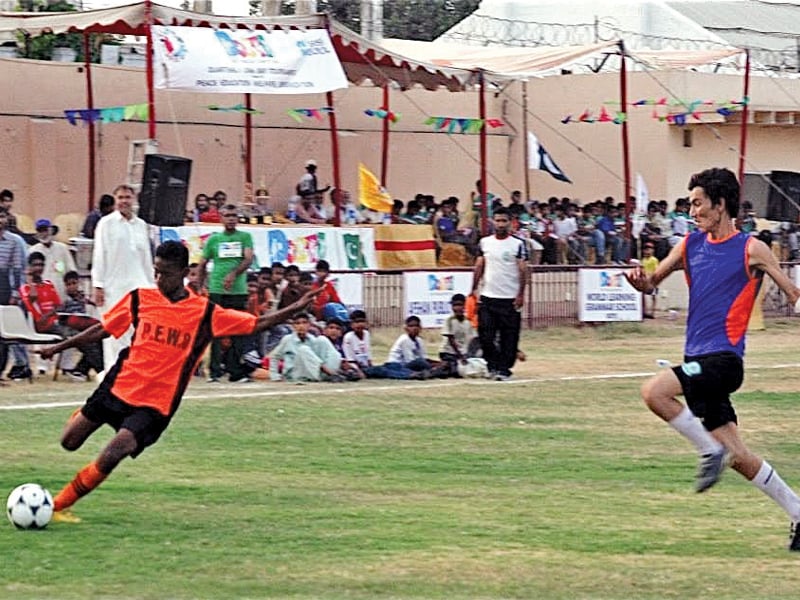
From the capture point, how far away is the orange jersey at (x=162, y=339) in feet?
29.2

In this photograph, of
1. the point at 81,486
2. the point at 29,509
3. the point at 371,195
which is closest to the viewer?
the point at 29,509

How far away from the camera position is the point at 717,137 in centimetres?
3547

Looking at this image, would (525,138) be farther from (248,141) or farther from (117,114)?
(117,114)

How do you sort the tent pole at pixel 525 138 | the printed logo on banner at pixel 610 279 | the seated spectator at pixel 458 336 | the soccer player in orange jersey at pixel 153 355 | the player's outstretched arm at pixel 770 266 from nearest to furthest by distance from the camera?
1. the player's outstretched arm at pixel 770 266
2. the soccer player in orange jersey at pixel 153 355
3. the seated spectator at pixel 458 336
4. the printed logo on banner at pixel 610 279
5. the tent pole at pixel 525 138

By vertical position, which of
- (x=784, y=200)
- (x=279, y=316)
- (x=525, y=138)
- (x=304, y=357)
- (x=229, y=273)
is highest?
(x=525, y=138)

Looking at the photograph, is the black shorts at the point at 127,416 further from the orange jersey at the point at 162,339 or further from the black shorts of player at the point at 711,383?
the black shorts of player at the point at 711,383

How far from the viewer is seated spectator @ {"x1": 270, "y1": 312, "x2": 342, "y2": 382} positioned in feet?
60.1

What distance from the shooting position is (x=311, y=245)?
25500 mm

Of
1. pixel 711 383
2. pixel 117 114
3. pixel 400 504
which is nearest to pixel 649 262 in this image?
pixel 117 114

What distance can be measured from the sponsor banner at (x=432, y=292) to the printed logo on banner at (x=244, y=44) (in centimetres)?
429

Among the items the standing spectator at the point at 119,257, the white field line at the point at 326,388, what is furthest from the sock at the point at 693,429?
the white field line at the point at 326,388

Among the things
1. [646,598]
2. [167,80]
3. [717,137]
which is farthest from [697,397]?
[717,137]

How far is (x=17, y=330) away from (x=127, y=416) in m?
8.52

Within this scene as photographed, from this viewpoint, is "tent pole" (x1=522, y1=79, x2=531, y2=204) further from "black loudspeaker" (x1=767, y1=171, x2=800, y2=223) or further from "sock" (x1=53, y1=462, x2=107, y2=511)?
"sock" (x1=53, y1=462, x2=107, y2=511)
